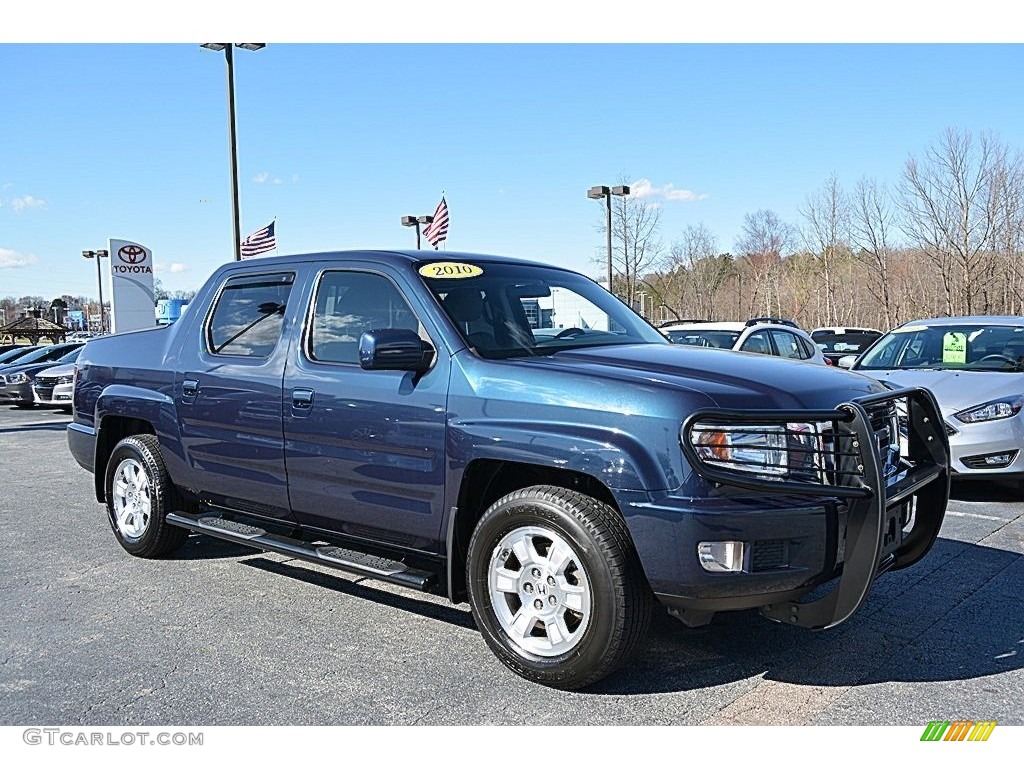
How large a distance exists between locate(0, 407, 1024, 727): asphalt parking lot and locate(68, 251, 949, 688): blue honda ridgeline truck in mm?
314

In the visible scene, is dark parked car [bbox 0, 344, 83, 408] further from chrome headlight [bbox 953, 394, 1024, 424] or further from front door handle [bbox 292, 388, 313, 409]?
chrome headlight [bbox 953, 394, 1024, 424]

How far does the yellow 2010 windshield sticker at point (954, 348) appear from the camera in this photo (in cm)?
845

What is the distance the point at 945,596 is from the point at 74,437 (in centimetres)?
577

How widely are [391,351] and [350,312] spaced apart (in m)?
0.80

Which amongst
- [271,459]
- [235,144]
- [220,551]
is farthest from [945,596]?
[235,144]

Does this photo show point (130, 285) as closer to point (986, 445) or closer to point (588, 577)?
point (986, 445)

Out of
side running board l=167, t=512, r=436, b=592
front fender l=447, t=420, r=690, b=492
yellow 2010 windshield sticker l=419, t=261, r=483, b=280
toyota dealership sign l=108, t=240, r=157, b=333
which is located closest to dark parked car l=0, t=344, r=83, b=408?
toyota dealership sign l=108, t=240, r=157, b=333

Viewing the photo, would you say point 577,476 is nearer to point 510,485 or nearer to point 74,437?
point 510,485

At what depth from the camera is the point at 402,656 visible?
4141 mm

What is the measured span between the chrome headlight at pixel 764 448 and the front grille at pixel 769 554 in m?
0.25

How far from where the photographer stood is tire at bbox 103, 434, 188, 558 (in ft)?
18.9

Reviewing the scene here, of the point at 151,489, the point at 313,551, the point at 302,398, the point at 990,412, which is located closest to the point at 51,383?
the point at 151,489

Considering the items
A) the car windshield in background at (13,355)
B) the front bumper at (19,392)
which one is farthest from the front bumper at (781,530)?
the car windshield in background at (13,355)

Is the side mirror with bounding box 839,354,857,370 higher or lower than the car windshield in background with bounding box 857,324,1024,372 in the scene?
lower
